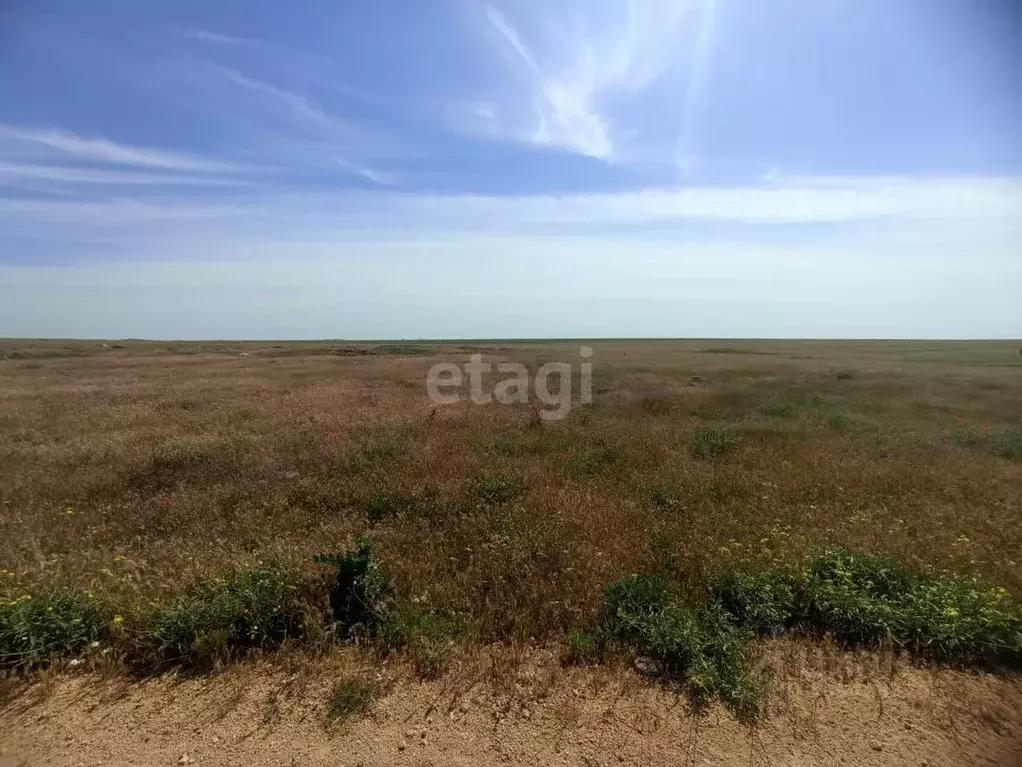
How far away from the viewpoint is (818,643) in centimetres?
477

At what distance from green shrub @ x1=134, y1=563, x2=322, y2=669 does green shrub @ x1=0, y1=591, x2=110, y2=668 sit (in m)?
0.51

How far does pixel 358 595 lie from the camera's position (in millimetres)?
5129

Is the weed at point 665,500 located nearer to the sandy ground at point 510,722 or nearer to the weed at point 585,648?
the weed at point 585,648

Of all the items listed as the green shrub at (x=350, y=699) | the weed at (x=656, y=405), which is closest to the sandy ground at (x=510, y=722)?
the green shrub at (x=350, y=699)

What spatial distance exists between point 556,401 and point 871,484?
11.7 meters

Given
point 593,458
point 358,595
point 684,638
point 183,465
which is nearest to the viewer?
point 684,638

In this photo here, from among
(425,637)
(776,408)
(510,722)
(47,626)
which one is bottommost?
(510,722)

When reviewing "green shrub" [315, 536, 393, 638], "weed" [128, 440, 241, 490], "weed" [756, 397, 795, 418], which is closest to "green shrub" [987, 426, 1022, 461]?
"weed" [756, 397, 795, 418]

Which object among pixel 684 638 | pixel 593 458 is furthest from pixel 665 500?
pixel 684 638

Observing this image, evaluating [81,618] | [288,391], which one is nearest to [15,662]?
[81,618]

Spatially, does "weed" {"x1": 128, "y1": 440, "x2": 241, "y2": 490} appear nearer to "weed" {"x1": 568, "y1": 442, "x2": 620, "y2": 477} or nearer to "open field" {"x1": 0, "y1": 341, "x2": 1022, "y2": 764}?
"open field" {"x1": 0, "y1": 341, "x2": 1022, "y2": 764}

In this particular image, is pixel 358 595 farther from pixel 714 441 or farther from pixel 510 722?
pixel 714 441

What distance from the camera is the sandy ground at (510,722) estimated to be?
3.53 meters

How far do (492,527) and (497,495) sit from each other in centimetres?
139
